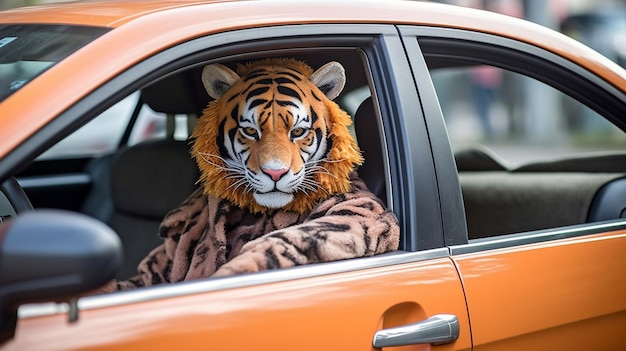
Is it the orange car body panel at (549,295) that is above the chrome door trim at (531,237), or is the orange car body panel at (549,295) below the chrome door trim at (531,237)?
below

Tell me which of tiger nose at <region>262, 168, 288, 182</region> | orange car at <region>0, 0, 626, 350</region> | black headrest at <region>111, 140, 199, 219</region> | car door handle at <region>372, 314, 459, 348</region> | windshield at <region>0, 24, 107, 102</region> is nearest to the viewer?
orange car at <region>0, 0, 626, 350</region>

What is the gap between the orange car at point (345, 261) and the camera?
1713 millimetres

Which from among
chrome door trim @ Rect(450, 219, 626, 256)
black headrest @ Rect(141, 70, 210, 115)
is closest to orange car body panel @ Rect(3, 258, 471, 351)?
chrome door trim @ Rect(450, 219, 626, 256)

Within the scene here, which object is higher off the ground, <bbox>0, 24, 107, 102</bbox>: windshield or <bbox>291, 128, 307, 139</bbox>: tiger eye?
<bbox>0, 24, 107, 102</bbox>: windshield

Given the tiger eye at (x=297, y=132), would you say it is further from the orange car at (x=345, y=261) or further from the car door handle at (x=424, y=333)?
the car door handle at (x=424, y=333)

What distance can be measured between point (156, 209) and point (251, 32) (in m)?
1.46

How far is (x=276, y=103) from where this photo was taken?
2.47 m

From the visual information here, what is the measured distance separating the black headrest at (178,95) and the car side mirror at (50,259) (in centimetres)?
129

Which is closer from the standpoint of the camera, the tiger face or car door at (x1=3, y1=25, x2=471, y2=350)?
car door at (x1=3, y1=25, x2=471, y2=350)

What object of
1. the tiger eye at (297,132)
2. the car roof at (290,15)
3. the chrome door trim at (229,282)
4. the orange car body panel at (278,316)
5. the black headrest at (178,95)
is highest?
the car roof at (290,15)

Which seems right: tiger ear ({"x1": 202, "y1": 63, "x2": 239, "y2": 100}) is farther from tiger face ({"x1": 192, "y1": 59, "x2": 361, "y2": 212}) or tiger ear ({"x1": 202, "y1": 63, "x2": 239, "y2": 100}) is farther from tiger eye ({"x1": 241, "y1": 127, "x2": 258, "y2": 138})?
tiger eye ({"x1": 241, "y1": 127, "x2": 258, "y2": 138})

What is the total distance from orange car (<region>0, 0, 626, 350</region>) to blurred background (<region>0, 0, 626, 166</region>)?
1005cm

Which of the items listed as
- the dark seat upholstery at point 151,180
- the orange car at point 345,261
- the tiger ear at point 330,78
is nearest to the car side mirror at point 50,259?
the orange car at point 345,261

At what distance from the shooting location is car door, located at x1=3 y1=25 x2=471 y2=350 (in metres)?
1.77
